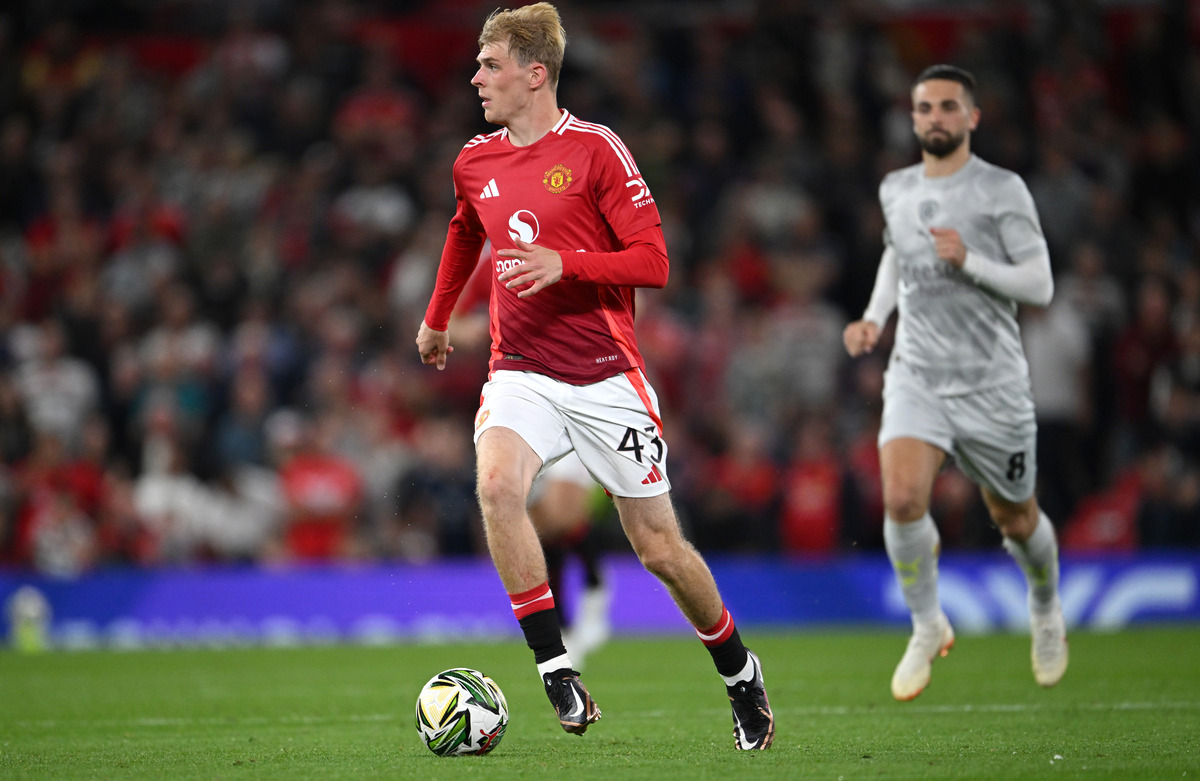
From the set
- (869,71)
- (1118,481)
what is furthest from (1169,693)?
(869,71)

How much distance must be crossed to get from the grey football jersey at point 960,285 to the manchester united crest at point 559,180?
7.52 ft

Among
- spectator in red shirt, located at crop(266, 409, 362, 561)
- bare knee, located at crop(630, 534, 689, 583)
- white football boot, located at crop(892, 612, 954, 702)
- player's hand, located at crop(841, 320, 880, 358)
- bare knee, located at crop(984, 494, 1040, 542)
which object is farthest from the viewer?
spectator in red shirt, located at crop(266, 409, 362, 561)

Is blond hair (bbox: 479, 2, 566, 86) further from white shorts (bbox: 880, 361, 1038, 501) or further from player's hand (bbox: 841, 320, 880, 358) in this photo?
white shorts (bbox: 880, 361, 1038, 501)

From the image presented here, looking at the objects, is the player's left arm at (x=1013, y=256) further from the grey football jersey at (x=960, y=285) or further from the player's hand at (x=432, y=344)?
the player's hand at (x=432, y=344)

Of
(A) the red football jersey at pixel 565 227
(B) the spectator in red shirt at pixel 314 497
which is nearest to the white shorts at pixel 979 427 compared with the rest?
(A) the red football jersey at pixel 565 227

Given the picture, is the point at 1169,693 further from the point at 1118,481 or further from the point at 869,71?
the point at 869,71

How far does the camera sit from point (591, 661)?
10.7 m

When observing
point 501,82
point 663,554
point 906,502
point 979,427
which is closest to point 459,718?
point 663,554

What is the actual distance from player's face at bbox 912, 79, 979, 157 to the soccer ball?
136 inches

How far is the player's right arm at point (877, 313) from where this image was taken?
23.0ft

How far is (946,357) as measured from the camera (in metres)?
7.29

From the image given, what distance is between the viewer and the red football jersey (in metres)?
5.61

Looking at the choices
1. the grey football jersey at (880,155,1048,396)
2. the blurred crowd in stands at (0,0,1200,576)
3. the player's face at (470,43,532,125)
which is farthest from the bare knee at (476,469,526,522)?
the blurred crowd in stands at (0,0,1200,576)

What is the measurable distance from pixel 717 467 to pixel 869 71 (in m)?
5.05
